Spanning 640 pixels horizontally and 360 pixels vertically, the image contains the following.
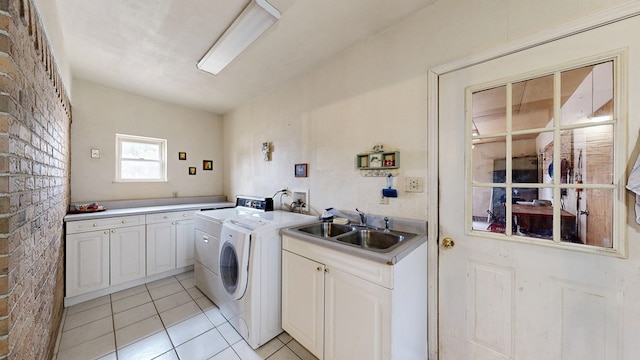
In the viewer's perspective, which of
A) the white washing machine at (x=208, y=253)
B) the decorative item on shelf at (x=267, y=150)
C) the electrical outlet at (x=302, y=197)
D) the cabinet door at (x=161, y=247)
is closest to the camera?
the white washing machine at (x=208, y=253)

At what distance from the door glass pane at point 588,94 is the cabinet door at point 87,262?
4079mm

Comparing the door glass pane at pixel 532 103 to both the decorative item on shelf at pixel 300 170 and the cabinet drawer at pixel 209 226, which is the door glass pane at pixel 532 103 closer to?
the decorative item on shelf at pixel 300 170

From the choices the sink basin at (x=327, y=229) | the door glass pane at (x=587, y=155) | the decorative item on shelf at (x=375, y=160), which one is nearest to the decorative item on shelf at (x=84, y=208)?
the sink basin at (x=327, y=229)

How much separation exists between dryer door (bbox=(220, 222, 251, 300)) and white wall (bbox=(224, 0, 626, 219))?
87 cm

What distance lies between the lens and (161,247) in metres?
2.84

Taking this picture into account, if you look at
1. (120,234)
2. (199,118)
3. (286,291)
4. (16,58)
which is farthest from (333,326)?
(199,118)

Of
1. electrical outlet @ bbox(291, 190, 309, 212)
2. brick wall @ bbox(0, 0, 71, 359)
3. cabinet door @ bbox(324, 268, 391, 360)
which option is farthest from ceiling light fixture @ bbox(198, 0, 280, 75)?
cabinet door @ bbox(324, 268, 391, 360)

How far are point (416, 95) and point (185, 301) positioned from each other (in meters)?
3.00

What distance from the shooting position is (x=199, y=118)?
12.5 ft

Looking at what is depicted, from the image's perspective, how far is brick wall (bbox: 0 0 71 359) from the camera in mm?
771

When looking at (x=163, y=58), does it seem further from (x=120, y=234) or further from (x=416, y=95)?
(x=416, y=95)

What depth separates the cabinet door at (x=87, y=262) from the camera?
225cm

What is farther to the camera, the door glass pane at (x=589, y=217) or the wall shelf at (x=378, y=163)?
the wall shelf at (x=378, y=163)

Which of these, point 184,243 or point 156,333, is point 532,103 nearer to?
point 156,333
